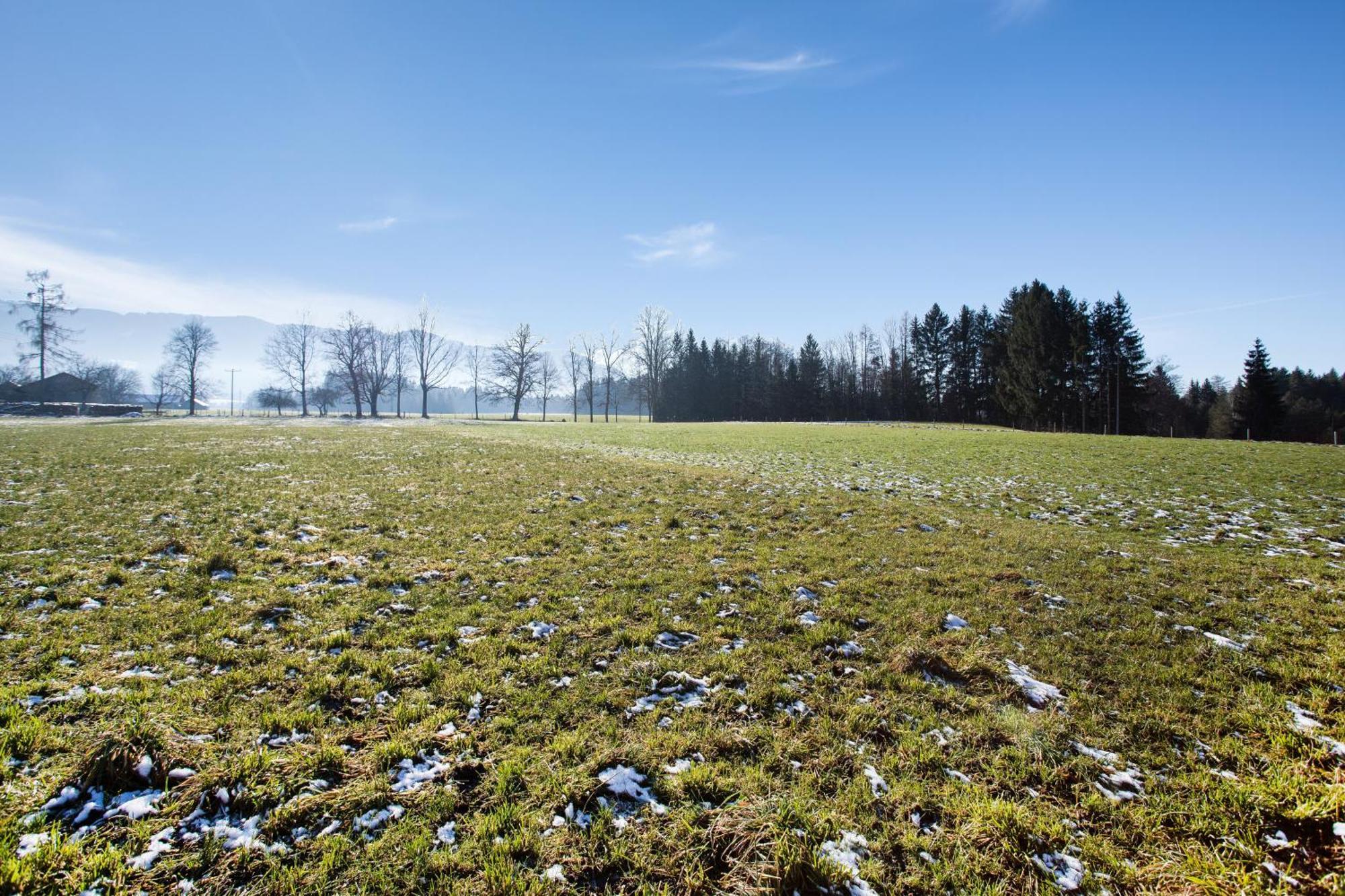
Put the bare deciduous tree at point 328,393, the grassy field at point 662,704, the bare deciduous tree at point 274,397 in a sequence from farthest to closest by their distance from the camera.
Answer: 1. the bare deciduous tree at point 274,397
2. the bare deciduous tree at point 328,393
3. the grassy field at point 662,704

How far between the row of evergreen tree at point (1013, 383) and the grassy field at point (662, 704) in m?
53.6

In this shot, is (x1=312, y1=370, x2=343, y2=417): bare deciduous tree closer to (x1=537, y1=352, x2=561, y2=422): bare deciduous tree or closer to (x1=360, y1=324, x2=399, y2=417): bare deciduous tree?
(x1=360, y1=324, x2=399, y2=417): bare deciduous tree

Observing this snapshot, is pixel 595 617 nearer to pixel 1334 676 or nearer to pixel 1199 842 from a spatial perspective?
pixel 1199 842

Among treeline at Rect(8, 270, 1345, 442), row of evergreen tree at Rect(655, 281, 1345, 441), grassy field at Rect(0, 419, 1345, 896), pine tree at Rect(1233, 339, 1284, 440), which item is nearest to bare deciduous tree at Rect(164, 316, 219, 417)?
treeline at Rect(8, 270, 1345, 442)

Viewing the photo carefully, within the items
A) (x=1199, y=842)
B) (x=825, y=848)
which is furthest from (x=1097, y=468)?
(x=825, y=848)

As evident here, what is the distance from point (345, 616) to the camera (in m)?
6.14

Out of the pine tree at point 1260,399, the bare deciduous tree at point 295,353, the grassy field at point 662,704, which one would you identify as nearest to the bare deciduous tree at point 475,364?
the bare deciduous tree at point 295,353

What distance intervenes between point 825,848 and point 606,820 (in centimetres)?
136

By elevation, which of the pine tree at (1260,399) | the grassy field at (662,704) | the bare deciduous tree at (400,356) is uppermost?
the bare deciduous tree at (400,356)

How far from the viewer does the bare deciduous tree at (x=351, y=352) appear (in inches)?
2452

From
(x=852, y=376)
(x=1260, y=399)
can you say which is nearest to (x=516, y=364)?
(x=852, y=376)

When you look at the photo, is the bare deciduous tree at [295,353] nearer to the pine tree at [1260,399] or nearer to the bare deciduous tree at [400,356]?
the bare deciduous tree at [400,356]

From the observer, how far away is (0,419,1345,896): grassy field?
9.91ft

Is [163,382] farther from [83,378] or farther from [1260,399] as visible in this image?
[1260,399]
